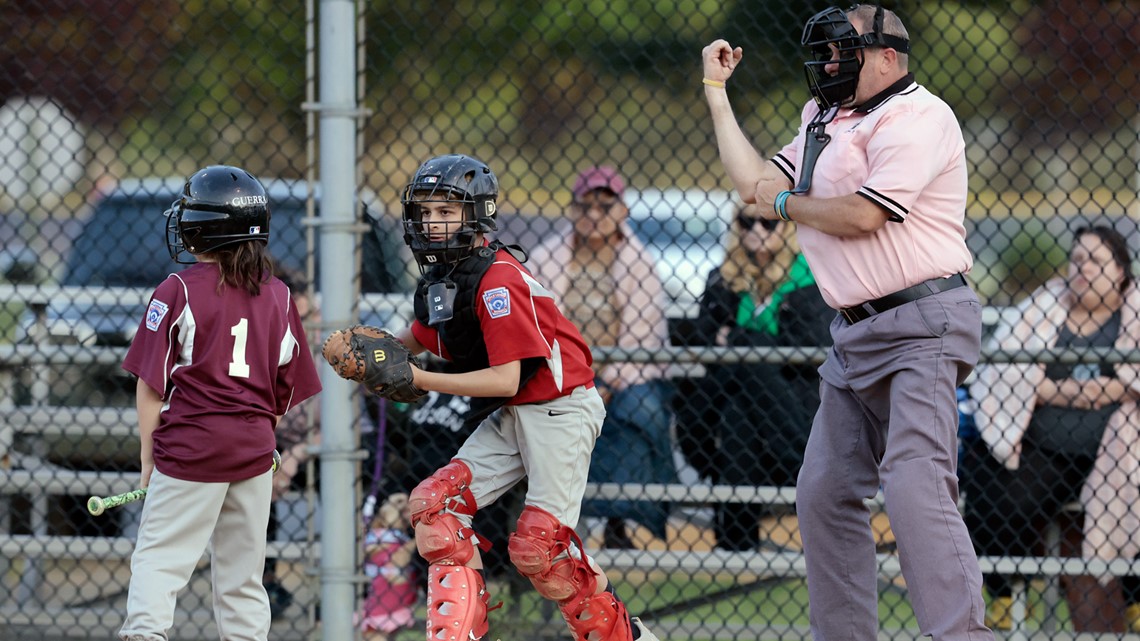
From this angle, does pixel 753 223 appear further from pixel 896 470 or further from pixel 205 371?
pixel 205 371

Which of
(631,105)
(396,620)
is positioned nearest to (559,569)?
(396,620)

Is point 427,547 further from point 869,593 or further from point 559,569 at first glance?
point 869,593

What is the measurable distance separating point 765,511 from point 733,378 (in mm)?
712

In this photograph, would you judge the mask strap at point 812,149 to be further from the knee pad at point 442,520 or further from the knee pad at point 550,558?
the knee pad at point 442,520

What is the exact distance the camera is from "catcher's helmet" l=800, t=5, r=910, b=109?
3611 mm

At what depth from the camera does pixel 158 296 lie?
12.1 ft

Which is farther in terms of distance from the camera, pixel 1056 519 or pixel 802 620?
pixel 802 620

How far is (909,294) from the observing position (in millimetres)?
3527

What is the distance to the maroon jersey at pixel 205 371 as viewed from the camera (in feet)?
12.0

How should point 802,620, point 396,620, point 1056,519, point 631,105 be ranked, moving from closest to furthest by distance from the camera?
point 396,620 < point 1056,519 < point 802,620 < point 631,105

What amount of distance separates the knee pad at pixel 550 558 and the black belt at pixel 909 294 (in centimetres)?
107

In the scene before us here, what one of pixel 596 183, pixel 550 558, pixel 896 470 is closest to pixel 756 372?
pixel 596 183

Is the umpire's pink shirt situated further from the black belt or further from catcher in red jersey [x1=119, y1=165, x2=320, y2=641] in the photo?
catcher in red jersey [x1=119, y1=165, x2=320, y2=641]

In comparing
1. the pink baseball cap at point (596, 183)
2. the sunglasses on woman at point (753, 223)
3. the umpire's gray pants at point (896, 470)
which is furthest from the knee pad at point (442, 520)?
the sunglasses on woman at point (753, 223)
